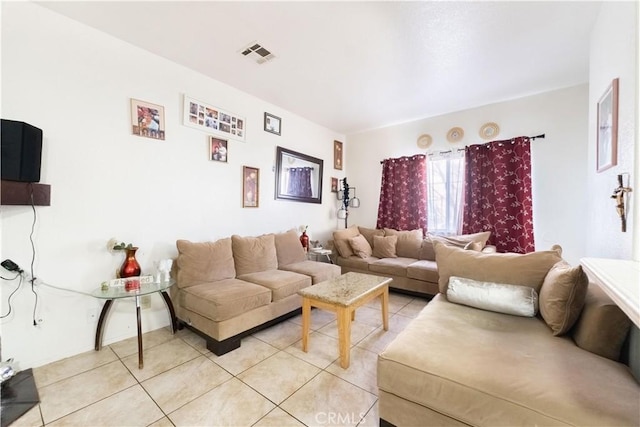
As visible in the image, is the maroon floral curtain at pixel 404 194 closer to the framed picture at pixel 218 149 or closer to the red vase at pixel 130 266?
the framed picture at pixel 218 149

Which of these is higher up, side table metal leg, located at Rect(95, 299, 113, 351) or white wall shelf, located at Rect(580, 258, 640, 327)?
white wall shelf, located at Rect(580, 258, 640, 327)

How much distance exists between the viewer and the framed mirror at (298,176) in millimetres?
3763

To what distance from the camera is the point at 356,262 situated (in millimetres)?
A: 3885

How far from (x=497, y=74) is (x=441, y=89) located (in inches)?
22.7

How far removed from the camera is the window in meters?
3.88

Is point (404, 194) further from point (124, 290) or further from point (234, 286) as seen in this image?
point (124, 290)

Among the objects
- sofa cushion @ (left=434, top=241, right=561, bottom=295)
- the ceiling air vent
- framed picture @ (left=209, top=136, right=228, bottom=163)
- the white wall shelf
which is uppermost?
the ceiling air vent

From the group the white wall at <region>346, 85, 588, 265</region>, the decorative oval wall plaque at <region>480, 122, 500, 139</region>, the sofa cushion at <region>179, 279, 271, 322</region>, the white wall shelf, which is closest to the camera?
the white wall shelf

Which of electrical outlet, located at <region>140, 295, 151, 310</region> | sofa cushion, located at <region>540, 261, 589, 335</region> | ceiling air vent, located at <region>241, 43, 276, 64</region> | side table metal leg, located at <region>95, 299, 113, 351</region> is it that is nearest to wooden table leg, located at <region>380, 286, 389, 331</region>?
sofa cushion, located at <region>540, 261, 589, 335</region>

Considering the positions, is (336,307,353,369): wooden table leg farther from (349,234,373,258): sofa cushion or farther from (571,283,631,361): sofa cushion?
(349,234,373,258): sofa cushion

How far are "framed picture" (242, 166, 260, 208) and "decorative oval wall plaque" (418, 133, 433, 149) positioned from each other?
8.88 feet

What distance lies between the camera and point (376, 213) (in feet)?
15.5

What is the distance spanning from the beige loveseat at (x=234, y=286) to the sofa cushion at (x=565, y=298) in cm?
197

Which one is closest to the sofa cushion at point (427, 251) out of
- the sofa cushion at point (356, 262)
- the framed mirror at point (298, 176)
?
the sofa cushion at point (356, 262)
